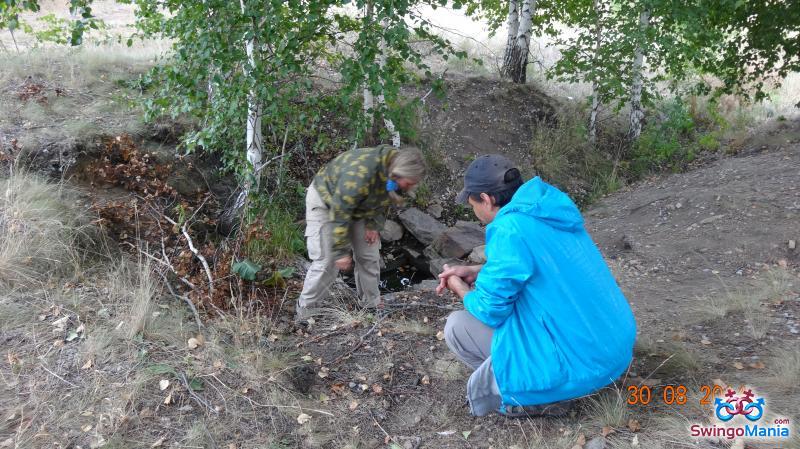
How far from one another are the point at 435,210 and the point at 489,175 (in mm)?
5370

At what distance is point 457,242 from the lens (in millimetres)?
7070

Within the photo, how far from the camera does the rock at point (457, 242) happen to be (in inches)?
277

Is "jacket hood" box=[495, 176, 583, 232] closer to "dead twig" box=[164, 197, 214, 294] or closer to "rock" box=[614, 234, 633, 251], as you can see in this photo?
"dead twig" box=[164, 197, 214, 294]

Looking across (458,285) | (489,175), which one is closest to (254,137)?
(458,285)

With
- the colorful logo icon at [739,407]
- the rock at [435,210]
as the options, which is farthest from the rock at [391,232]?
the colorful logo icon at [739,407]

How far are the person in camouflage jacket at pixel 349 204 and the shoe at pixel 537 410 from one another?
1565 millimetres

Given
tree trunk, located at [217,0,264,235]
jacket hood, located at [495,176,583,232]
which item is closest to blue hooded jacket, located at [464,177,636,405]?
jacket hood, located at [495,176,583,232]

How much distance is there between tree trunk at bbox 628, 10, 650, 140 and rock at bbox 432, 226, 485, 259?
3.66 meters

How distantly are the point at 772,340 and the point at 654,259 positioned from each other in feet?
7.18

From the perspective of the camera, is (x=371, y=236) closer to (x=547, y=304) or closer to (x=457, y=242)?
(x=547, y=304)

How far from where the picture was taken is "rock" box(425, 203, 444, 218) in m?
8.30

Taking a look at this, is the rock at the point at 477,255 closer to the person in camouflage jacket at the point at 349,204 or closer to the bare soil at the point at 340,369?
the bare soil at the point at 340,369

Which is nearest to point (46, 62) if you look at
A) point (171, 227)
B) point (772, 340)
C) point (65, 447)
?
point (171, 227)

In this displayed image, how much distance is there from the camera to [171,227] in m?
5.64
